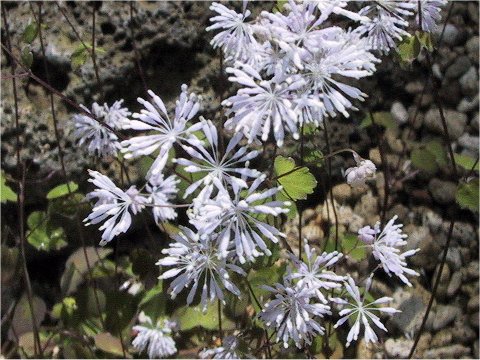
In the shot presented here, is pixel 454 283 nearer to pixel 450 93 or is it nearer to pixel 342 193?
pixel 342 193

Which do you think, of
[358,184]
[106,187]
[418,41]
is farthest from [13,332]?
[418,41]

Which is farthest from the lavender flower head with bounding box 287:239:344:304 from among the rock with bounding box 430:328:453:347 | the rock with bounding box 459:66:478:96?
the rock with bounding box 459:66:478:96

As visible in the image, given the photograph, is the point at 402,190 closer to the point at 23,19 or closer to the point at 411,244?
the point at 411,244

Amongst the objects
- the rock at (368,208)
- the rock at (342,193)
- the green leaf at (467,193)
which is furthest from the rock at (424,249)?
the green leaf at (467,193)

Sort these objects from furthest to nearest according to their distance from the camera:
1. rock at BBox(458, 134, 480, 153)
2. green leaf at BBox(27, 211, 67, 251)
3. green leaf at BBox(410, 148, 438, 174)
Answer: rock at BBox(458, 134, 480, 153), green leaf at BBox(410, 148, 438, 174), green leaf at BBox(27, 211, 67, 251)

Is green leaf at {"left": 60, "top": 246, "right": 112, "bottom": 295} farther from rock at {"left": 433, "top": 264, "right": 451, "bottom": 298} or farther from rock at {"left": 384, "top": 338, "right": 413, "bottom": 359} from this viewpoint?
rock at {"left": 433, "top": 264, "right": 451, "bottom": 298}

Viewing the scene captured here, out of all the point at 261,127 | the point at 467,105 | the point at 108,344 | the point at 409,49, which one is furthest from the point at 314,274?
the point at 467,105
